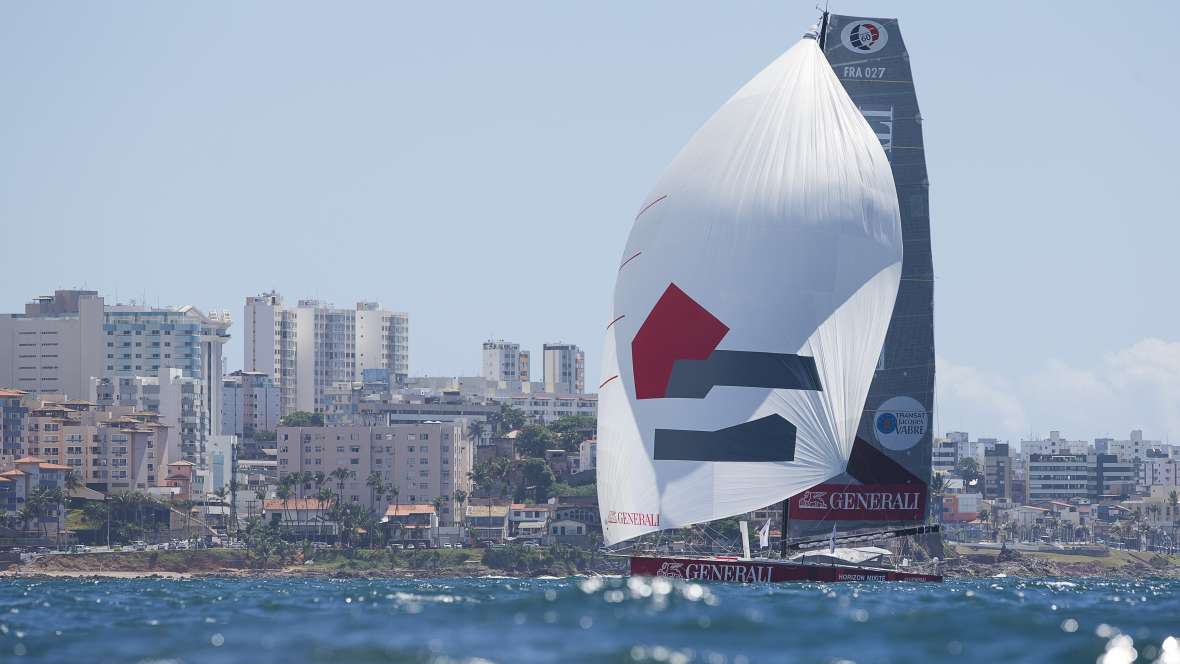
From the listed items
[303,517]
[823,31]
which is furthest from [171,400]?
[823,31]

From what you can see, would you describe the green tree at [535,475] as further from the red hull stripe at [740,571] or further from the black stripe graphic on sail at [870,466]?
the red hull stripe at [740,571]

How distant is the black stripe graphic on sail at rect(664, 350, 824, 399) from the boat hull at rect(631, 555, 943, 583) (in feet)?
14.3

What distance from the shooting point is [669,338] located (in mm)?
46500

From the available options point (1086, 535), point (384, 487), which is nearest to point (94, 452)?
point (384, 487)

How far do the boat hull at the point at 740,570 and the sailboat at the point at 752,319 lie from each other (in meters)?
0.04

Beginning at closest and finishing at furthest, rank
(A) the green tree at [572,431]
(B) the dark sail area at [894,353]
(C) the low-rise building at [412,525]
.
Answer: (B) the dark sail area at [894,353], (C) the low-rise building at [412,525], (A) the green tree at [572,431]

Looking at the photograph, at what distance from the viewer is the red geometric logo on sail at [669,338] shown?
4619cm

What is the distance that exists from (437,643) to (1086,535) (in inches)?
6693

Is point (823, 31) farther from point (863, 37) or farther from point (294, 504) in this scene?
point (294, 504)

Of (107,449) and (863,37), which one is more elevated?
(863,37)

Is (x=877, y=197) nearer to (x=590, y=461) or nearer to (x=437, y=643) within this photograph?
(x=437, y=643)

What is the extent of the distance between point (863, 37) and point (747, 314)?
470 inches

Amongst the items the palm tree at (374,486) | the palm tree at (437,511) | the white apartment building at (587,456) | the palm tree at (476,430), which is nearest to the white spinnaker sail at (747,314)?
the palm tree at (437,511)

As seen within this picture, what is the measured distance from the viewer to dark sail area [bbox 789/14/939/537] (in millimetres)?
52438
